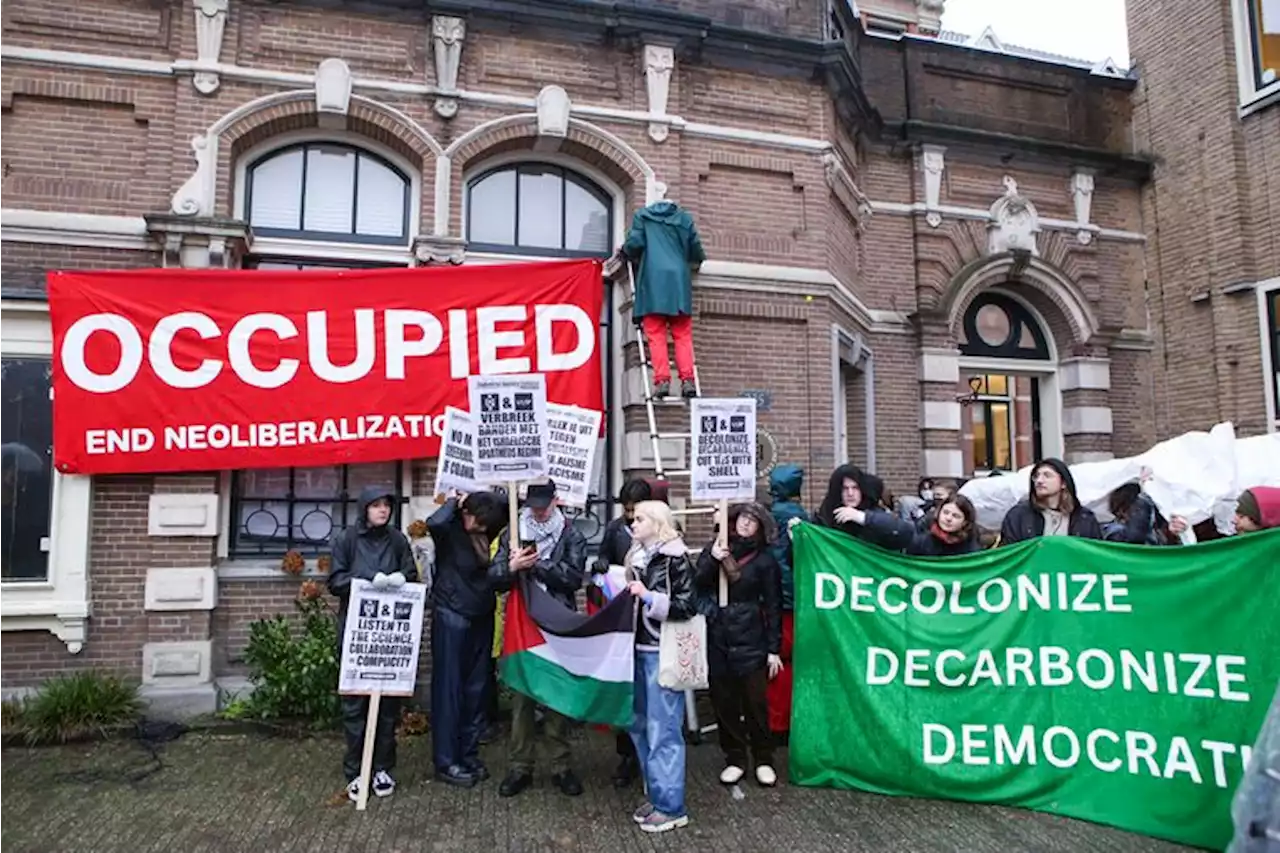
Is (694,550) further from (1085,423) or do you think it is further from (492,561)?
(1085,423)

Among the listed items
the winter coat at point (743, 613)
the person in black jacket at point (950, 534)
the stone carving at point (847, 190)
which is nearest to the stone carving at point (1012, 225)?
the stone carving at point (847, 190)

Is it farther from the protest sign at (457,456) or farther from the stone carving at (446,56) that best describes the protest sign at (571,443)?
the stone carving at (446,56)

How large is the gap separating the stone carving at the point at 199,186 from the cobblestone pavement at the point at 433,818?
4.41m

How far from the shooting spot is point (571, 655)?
17.1ft

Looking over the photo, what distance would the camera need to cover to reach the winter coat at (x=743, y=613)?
5.27m

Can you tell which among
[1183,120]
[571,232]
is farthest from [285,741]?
[1183,120]

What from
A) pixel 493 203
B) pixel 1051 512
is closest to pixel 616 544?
pixel 1051 512

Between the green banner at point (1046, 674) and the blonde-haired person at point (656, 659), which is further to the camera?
the blonde-haired person at point (656, 659)

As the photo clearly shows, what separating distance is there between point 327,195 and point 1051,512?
6.78 m

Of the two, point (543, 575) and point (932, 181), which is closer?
point (543, 575)

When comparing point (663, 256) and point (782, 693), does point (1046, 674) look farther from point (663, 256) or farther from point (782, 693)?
point (663, 256)

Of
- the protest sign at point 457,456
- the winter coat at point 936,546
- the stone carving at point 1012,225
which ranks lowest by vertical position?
the winter coat at point 936,546

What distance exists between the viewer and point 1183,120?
11648 mm

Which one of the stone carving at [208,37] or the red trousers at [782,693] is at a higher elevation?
the stone carving at [208,37]
